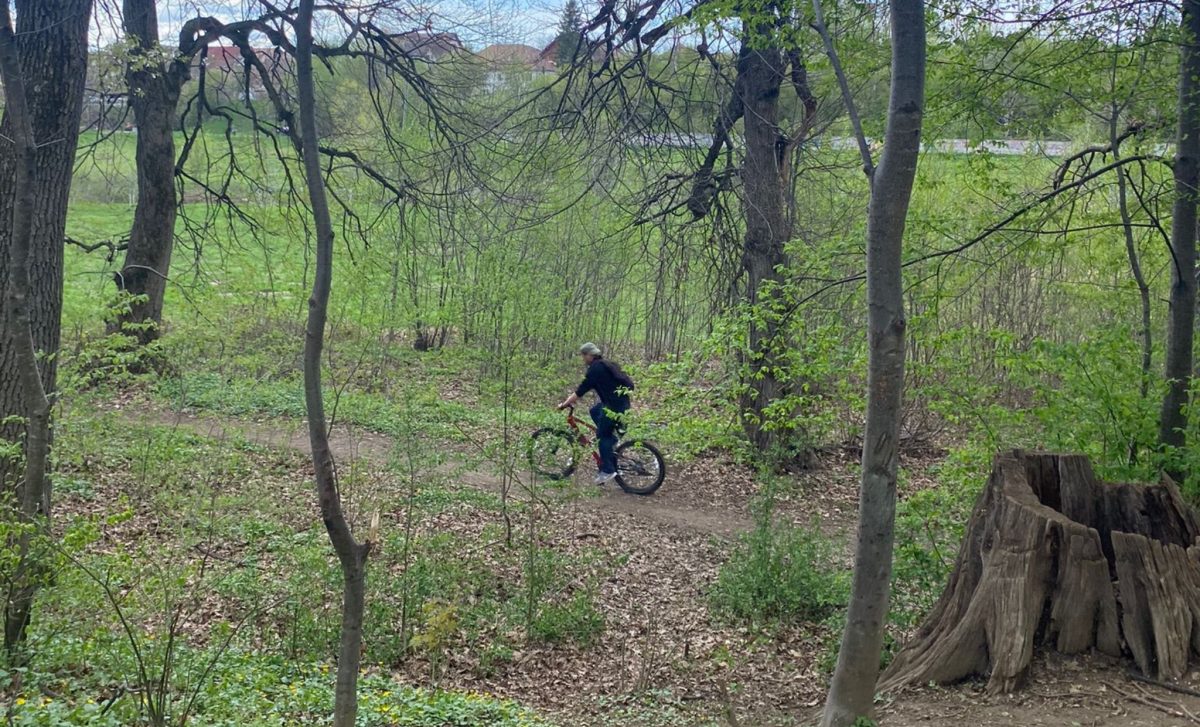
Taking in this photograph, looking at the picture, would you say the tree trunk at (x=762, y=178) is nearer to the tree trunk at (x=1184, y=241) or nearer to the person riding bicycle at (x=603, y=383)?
the person riding bicycle at (x=603, y=383)

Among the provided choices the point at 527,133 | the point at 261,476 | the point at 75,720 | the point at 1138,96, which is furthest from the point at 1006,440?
the point at 261,476

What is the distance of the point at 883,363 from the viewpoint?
3.97 meters

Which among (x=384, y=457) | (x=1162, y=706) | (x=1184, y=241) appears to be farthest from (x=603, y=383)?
(x=1162, y=706)

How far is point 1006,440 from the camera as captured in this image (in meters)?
7.34

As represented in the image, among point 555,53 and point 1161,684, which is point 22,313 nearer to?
point 1161,684

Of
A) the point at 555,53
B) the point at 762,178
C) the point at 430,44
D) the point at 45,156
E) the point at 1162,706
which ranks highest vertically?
the point at 430,44

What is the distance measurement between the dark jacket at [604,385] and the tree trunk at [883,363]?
6426 millimetres

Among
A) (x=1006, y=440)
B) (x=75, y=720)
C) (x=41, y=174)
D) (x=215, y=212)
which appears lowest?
(x=75, y=720)

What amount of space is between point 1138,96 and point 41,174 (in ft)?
29.8

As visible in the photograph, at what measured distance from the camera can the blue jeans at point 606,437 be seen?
11.0 metres

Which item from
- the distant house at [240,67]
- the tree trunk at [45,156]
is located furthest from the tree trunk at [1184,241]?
the distant house at [240,67]

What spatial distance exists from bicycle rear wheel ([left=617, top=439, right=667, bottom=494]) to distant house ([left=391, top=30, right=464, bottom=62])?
560 centimetres

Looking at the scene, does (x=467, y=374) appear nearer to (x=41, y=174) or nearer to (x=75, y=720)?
(x=41, y=174)

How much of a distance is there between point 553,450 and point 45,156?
5.73 meters
